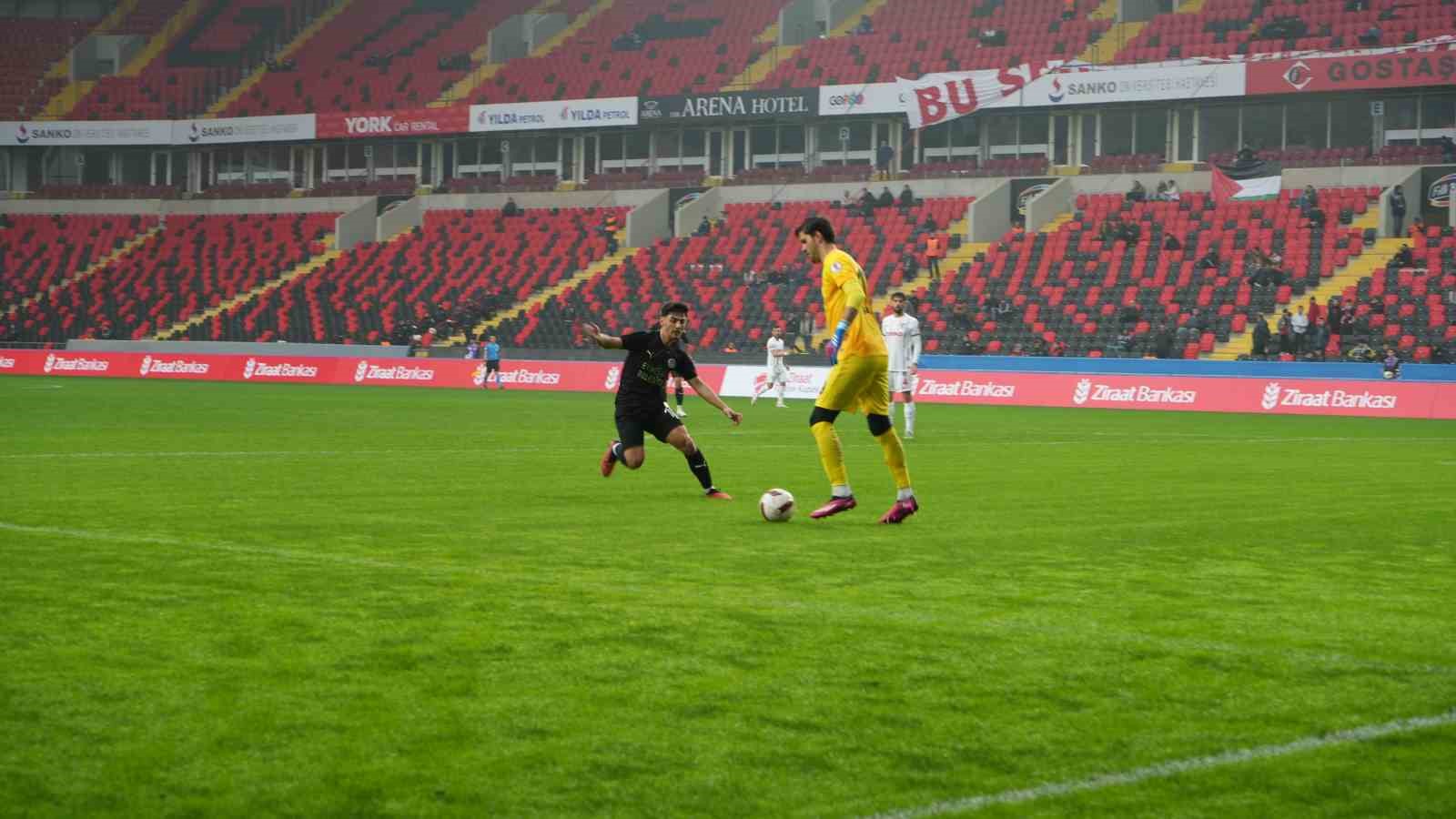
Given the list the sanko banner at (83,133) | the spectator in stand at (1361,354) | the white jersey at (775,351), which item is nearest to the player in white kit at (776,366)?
the white jersey at (775,351)

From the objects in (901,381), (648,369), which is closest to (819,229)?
(648,369)

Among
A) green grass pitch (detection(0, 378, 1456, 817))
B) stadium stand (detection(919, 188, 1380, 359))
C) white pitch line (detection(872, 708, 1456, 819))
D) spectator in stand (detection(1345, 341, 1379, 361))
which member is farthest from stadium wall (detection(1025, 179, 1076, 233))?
white pitch line (detection(872, 708, 1456, 819))

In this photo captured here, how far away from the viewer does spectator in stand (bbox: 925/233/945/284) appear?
5372cm

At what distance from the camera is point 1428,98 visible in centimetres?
5512

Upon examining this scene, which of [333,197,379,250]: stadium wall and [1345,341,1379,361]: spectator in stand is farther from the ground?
[333,197,379,250]: stadium wall

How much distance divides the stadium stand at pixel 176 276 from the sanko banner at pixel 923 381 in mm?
9587

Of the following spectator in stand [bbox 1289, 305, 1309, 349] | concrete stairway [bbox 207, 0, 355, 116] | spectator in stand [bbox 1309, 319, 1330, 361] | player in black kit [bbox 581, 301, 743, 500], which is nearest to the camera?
player in black kit [bbox 581, 301, 743, 500]

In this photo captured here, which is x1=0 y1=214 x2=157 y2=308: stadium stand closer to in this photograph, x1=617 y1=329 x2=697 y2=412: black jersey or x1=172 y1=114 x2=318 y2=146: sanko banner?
x1=172 y1=114 x2=318 y2=146: sanko banner

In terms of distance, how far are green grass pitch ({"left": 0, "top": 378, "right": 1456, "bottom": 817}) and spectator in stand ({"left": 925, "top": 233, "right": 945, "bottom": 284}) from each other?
3722cm

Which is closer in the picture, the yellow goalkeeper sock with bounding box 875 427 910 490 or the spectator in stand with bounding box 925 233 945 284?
the yellow goalkeeper sock with bounding box 875 427 910 490

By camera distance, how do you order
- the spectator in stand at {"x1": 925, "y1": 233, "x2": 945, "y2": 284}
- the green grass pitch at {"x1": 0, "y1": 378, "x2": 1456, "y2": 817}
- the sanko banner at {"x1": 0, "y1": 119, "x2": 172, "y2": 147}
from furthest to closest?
the sanko banner at {"x1": 0, "y1": 119, "x2": 172, "y2": 147} < the spectator in stand at {"x1": 925, "y1": 233, "x2": 945, "y2": 284} < the green grass pitch at {"x1": 0, "y1": 378, "x2": 1456, "y2": 817}

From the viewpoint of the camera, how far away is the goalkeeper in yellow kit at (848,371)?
13.1 meters

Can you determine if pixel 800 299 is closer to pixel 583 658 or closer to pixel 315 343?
pixel 315 343

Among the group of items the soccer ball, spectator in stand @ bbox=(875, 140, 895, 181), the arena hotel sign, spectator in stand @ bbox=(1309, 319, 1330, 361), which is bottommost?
the soccer ball
